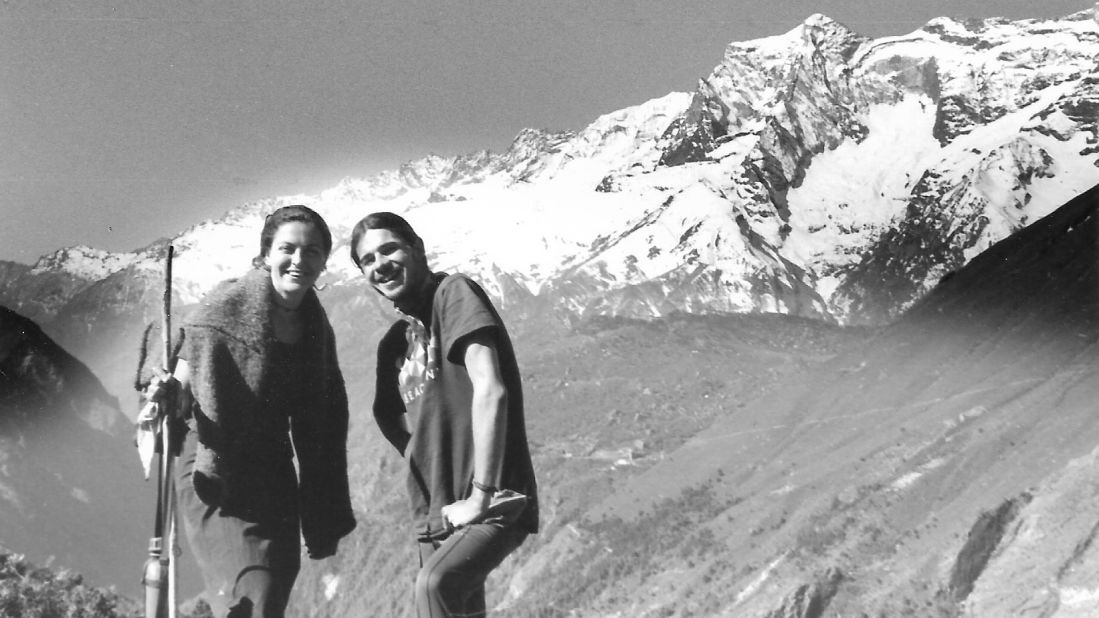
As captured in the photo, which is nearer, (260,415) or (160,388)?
(160,388)

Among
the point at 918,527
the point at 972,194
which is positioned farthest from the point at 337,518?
the point at 972,194

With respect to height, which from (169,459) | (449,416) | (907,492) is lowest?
(907,492)

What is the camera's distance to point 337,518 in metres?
4.21

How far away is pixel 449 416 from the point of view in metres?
3.59

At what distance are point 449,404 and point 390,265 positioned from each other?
1.57 ft

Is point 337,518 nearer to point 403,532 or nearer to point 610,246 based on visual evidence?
point 403,532

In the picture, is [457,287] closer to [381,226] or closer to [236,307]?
[381,226]

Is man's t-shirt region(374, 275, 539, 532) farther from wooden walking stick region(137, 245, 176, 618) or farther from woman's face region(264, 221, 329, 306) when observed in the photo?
wooden walking stick region(137, 245, 176, 618)

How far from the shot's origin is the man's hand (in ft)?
10.7

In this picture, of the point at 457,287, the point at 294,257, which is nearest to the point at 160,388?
the point at 294,257

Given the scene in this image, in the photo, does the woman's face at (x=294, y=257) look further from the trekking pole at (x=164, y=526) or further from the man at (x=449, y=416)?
the trekking pole at (x=164, y=526)

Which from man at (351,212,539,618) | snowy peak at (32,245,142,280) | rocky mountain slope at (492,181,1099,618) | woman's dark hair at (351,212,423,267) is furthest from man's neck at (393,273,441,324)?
snowy peak at (32,245,142,280)

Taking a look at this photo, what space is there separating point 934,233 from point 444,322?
5118cm

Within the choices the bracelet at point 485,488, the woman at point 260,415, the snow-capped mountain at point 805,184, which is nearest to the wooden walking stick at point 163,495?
the woman at point 260,415
